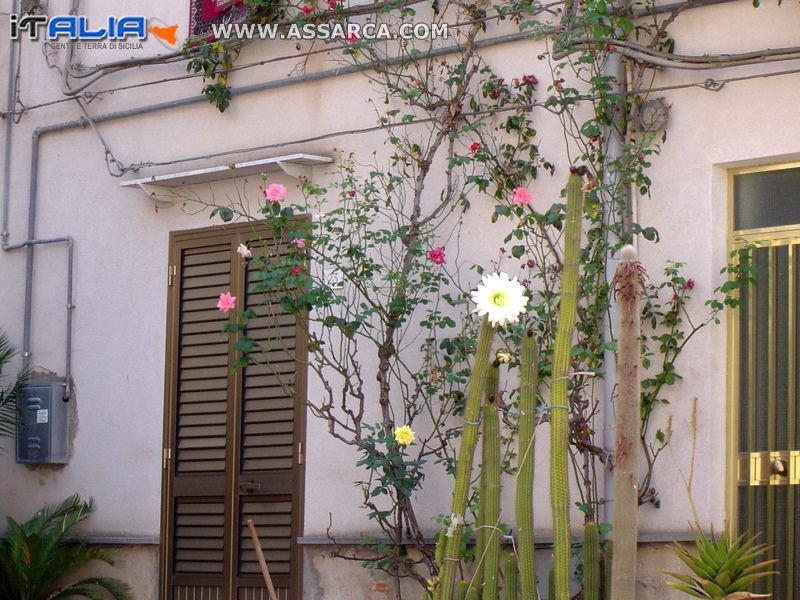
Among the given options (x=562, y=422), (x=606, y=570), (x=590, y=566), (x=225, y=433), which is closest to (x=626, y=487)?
(x=562, y=422)

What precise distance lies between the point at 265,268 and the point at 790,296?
2983mm

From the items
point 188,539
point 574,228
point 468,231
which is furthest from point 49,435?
point 574,228

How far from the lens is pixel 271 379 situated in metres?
8.57

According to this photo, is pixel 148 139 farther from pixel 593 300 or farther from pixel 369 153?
pixel 593 300

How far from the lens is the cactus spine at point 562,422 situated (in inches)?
172

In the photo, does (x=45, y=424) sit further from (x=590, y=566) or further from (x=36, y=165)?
(x=590, y=566)

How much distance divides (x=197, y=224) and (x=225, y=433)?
4.78 ft

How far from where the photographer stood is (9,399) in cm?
948

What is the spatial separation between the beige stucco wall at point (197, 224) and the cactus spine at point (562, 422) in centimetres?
257

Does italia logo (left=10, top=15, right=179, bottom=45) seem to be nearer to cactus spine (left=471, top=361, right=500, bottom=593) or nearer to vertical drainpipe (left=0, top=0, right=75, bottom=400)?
vertical drainpipe (left=0, top=0, right=75, bottom=400)

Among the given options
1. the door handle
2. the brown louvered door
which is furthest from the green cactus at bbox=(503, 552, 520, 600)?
the brown louvered door

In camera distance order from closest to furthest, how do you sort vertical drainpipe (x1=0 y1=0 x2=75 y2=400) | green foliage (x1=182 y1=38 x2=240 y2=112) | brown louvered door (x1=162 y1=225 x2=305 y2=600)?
brown louvered door (x1=162 y1=225 x2=305 y2=600)
green foliage (x1=182 y1=38 x2=240 y2=112)
vertical drainpipe (x1=0 y1=0 x2=75 y2=400)

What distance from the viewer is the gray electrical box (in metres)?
9.52

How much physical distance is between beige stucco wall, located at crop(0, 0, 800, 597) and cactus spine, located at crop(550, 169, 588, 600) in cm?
257
